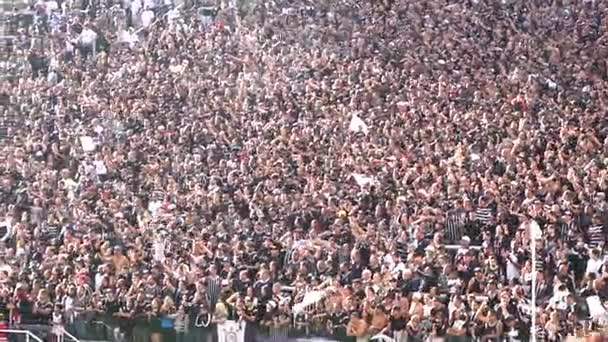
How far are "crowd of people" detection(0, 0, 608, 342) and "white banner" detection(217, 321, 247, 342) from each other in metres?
0.08

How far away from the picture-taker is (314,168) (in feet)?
33.8

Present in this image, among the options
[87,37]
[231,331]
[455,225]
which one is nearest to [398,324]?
[455,225]

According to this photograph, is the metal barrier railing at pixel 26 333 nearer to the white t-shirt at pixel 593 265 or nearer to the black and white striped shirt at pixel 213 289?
the black and white striped shirt at pixel 213 289

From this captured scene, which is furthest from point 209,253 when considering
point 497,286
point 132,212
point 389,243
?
point 497,286

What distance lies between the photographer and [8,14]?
1164 cm

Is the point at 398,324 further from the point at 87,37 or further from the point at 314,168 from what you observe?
the point at 87,37

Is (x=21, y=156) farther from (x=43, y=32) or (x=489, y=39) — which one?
(x=489, y=39)

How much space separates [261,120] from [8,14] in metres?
2.73

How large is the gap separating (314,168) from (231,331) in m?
1.47

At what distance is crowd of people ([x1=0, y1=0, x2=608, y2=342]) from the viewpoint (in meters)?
9.55

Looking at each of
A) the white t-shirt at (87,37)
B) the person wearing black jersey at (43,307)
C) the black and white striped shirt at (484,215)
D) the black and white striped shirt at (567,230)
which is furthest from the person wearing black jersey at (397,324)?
the white t-shirt at (87,37)

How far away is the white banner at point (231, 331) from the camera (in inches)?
397

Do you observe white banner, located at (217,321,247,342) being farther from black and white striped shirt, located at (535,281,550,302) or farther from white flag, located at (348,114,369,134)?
black and white striped shirt, located at (535,281,550,302)

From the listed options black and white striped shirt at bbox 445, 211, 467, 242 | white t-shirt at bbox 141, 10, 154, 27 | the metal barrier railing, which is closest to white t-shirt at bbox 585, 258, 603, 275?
black and white striped shirt at bbox 445, 211, 467, 242
